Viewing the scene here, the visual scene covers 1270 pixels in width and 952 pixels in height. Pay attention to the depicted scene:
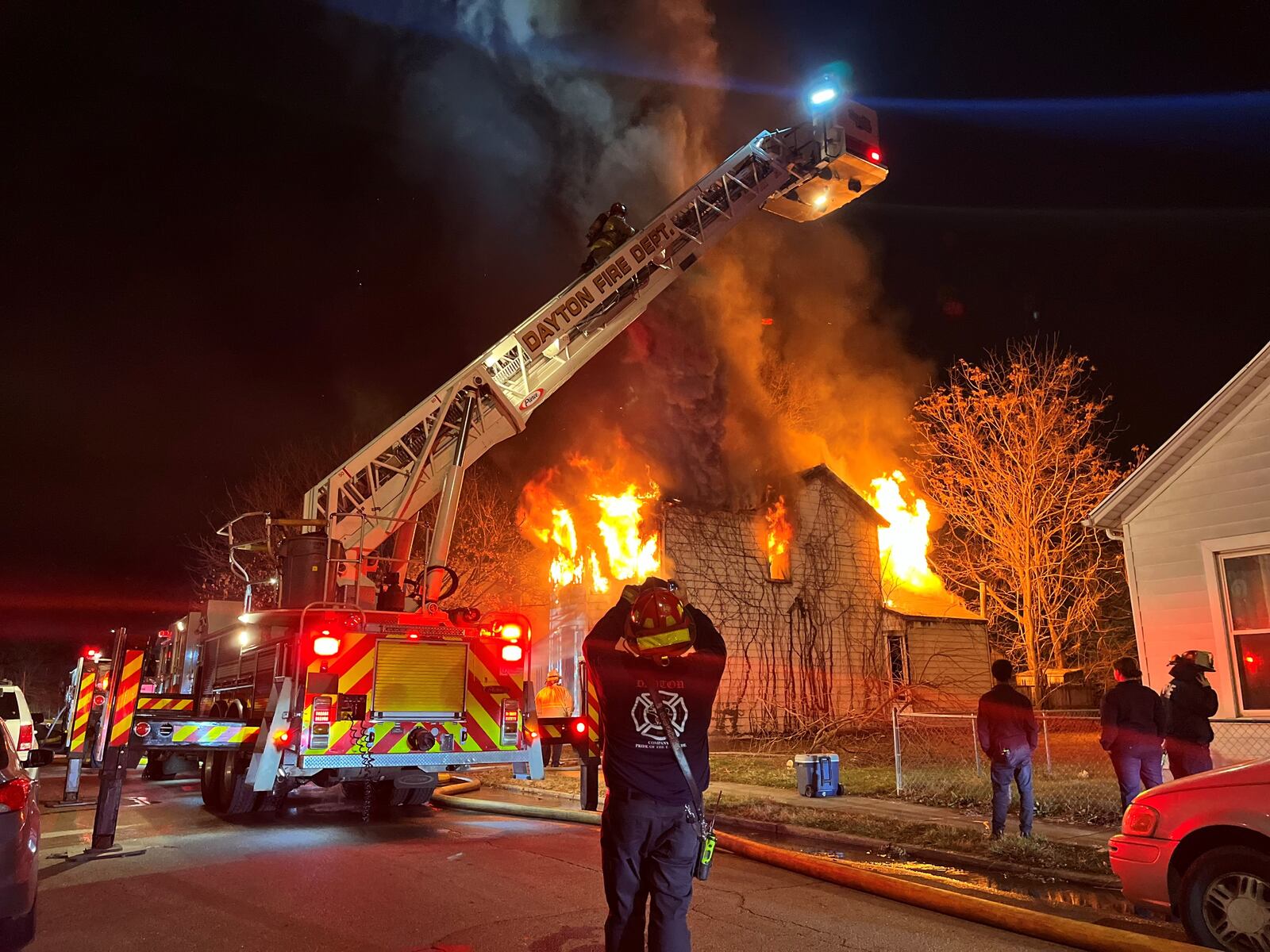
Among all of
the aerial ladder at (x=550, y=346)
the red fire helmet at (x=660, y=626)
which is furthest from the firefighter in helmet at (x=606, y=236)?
the red fire helmet at (x=660, y=626)

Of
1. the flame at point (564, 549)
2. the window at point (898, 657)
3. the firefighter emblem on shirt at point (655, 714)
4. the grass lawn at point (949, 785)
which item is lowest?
the grass lawn at point (949, 785)

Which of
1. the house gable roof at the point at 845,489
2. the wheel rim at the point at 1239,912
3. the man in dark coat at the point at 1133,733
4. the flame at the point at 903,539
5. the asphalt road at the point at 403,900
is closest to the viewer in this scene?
the wheel rim at the point at 1239,912

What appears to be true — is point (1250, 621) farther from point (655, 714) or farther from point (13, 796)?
point (13, 796)

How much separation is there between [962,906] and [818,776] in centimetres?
518

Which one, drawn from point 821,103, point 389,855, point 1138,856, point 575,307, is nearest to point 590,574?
point 575,307

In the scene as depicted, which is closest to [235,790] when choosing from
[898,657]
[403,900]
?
[403,900]

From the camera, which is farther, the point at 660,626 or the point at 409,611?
the point at 409,611

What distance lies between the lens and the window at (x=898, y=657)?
2184 cm

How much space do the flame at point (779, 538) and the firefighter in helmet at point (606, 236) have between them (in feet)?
34.7

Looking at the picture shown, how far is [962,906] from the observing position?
16.9 feet

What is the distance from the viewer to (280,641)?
7.92 metres

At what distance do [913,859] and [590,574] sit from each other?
1196 centimetres

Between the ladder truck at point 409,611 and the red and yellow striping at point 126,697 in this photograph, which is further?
the ladder truck at point 409,611

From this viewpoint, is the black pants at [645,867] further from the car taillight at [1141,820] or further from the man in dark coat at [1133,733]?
the man in dark coat at [1133,733]
